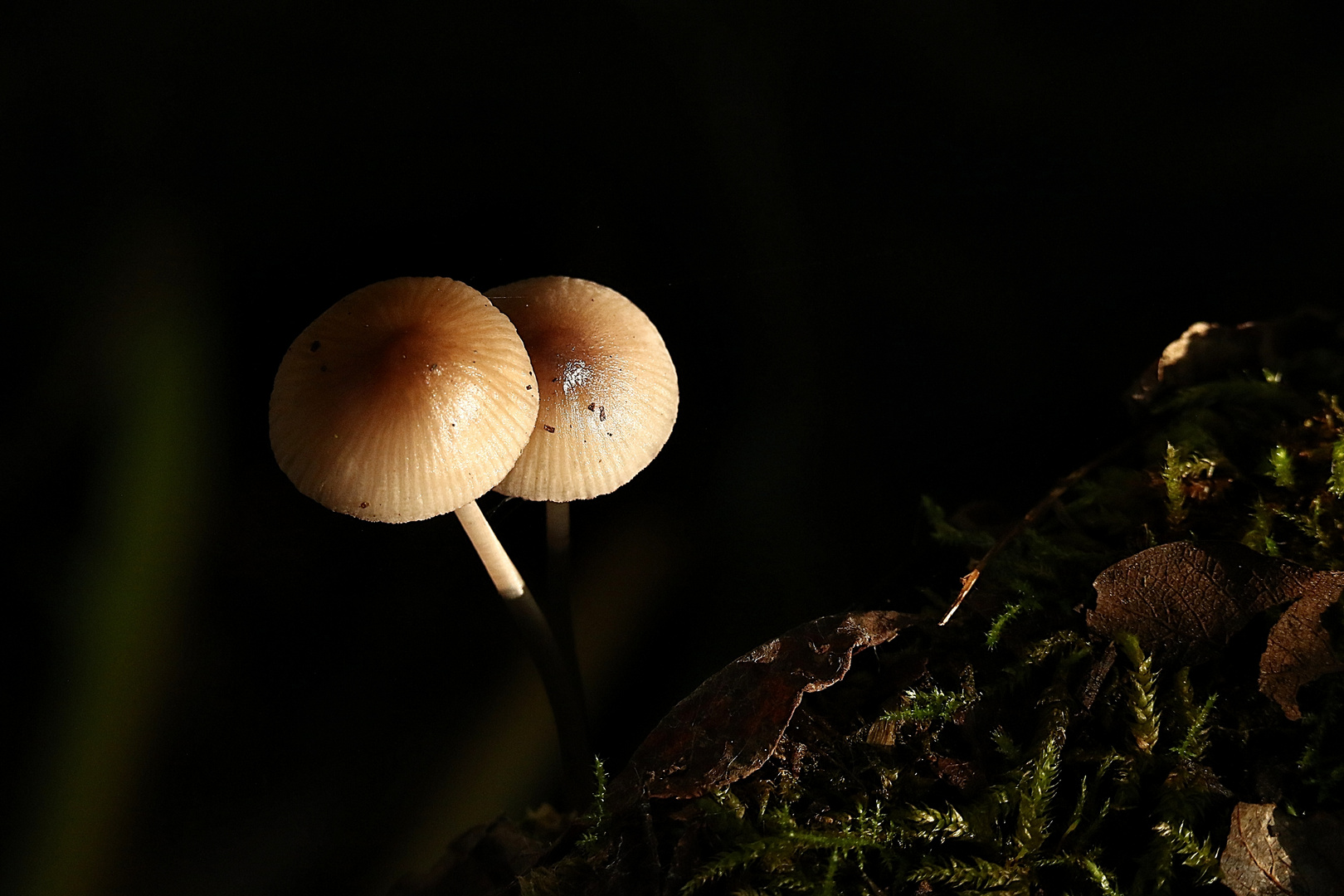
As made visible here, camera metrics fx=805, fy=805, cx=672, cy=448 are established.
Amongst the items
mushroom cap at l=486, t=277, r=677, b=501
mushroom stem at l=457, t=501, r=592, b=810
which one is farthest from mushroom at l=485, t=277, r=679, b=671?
mushroom stem at l=457, t=501, r=592, b=810

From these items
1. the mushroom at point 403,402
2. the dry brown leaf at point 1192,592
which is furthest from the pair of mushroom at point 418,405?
the dry brown leaf at point 1192,592

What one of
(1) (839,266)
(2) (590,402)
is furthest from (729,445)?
(2) (590,402)

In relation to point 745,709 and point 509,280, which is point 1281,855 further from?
point 509,280

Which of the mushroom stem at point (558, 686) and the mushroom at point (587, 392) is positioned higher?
the mushroom at point (587, 392)

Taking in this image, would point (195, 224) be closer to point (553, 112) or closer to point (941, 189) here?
point (553, 112)

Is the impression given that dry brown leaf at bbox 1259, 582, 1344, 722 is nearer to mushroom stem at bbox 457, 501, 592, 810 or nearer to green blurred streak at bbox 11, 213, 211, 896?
mushroom stem at bbox 457, 501, 592, 810

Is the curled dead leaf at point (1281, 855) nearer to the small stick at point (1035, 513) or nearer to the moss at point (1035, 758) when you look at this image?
the moss at point (1035, 758)
